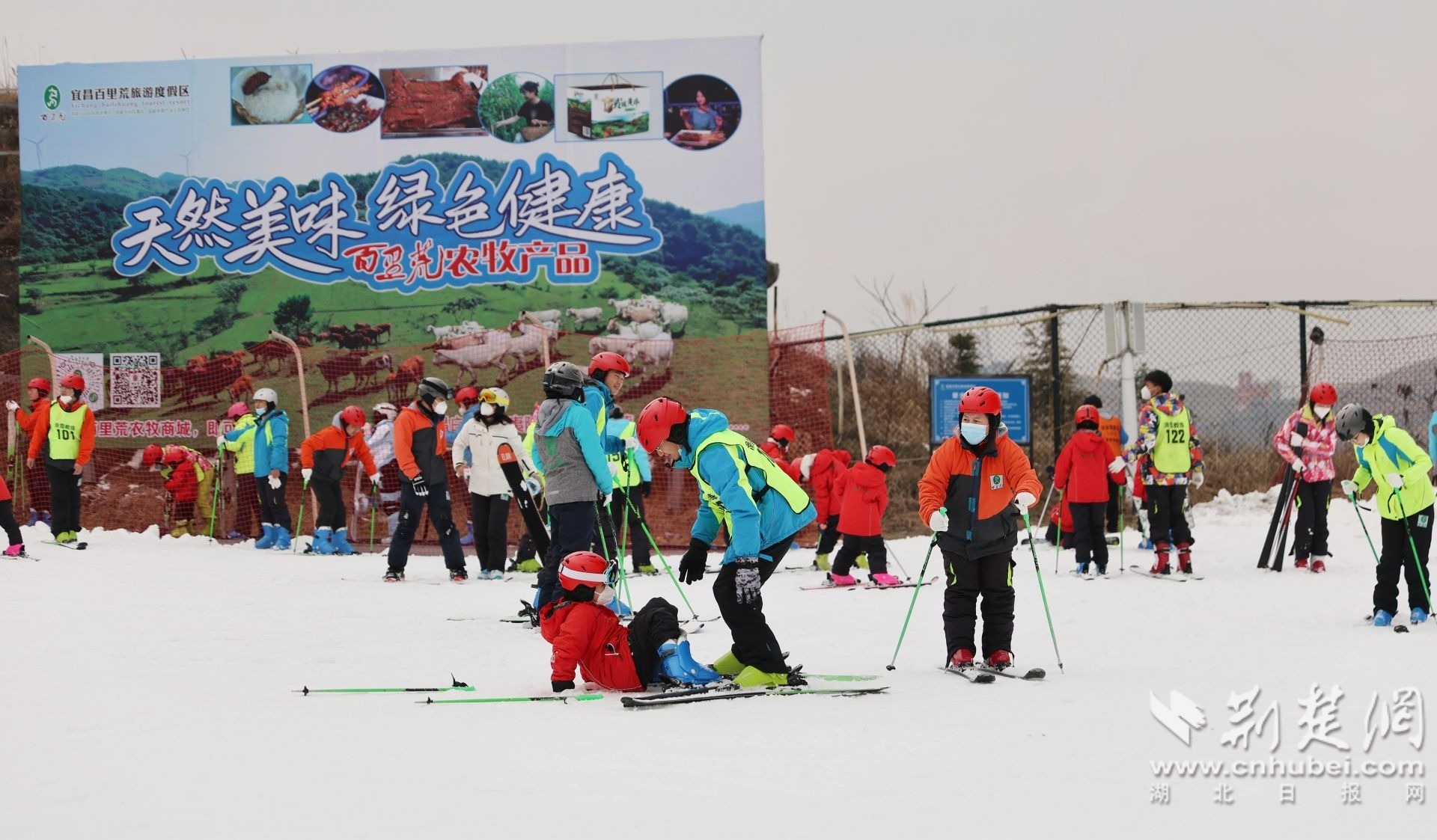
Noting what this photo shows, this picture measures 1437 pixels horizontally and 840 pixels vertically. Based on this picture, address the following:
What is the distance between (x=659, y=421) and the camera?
6680 millimetres

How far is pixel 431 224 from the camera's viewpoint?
1827 cm

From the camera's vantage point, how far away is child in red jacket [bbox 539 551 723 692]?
255 inches

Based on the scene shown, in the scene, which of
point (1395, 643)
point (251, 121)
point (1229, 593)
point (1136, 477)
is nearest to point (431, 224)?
point (251, 121)

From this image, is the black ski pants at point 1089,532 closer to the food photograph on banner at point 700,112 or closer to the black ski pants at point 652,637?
the black ski pants at point 652,637

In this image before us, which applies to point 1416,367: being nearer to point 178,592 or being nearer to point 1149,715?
point 1149,715

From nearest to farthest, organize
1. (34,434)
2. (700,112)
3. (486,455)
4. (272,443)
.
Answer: (486,455)
(34,434)
(272,443)
(700,112)

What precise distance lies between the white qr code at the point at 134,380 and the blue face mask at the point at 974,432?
14.1m

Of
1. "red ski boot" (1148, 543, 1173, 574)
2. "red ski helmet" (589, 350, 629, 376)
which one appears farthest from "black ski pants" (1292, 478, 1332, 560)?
"red ski helmet" (589, 350, 629, 376)

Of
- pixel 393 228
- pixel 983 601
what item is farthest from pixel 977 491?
pixel 393 228

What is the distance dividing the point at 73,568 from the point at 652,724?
300 inches

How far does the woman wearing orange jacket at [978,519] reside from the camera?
7227 mm

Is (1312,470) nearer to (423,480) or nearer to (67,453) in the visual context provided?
(423,480)


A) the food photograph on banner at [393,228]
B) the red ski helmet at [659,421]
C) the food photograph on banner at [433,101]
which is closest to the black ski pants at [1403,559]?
the red ski helmet at [659,421]

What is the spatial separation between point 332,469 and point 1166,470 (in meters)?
8.75
